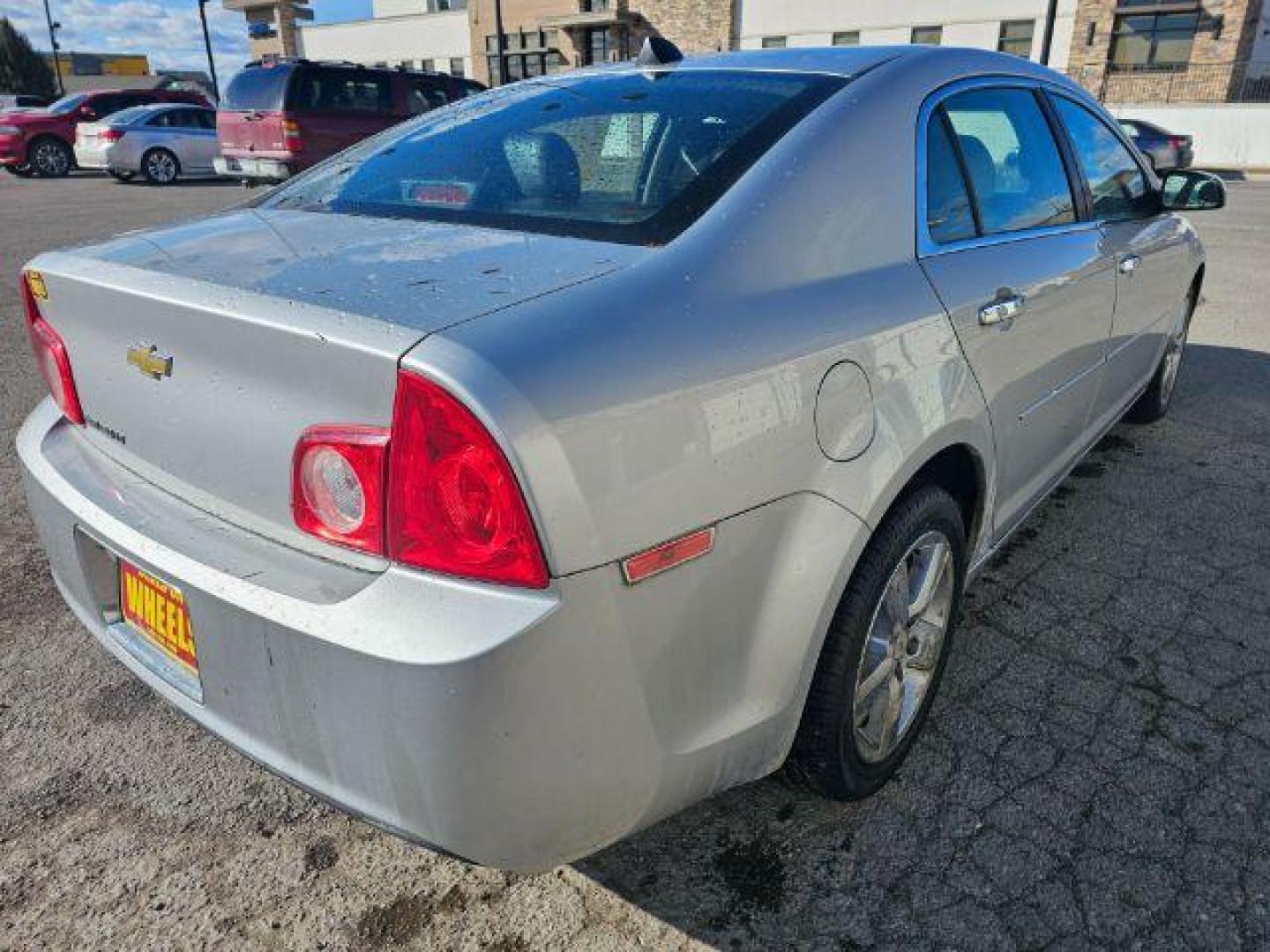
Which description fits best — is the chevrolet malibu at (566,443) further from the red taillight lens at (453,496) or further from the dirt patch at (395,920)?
the dirt patch at (395,920)

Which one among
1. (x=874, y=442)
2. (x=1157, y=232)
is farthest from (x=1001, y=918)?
(x=1157, y=232)

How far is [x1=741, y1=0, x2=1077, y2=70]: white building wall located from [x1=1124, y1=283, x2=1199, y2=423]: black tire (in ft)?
88.6

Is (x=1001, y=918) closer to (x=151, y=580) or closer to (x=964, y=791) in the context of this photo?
(x=964, y=791)

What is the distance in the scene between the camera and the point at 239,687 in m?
1.55

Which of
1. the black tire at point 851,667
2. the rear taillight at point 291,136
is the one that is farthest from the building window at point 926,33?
the black tire at point 851,667

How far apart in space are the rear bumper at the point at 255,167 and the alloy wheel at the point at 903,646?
12.5 m

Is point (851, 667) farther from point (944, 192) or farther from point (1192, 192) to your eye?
point (1192, 192)

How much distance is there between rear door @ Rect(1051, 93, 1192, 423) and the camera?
10.3 feet

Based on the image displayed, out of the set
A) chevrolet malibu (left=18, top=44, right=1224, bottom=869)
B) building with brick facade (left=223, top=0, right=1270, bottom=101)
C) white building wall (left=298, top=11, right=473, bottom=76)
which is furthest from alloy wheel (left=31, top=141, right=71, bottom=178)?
white building wall (left=298, top=11, right=473, bottom=76)

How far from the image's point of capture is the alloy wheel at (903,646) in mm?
2027

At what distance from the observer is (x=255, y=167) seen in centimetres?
1310

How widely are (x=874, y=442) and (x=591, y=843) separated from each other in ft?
2.86

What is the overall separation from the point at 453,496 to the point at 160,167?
19.8m

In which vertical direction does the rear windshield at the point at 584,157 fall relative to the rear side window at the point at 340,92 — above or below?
above
